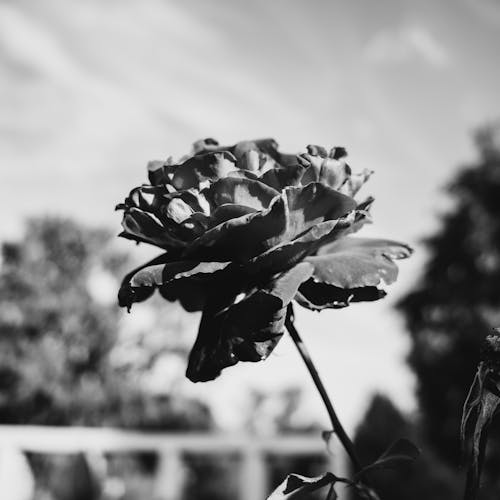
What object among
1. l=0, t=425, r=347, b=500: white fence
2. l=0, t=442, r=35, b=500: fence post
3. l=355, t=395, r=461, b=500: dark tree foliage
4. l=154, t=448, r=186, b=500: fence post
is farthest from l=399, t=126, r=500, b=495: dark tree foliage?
l=0, t=442, r=35, b=500: fence post

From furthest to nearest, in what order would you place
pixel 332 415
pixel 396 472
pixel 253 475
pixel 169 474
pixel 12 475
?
1. pixel 396 472
2. pixel 169 474
3. pixel 253 475
4. pixel 12 475
5. pixel 332 415

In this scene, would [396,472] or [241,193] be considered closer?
[241,193]

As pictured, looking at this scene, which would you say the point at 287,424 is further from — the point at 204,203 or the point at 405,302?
the point at 204,203

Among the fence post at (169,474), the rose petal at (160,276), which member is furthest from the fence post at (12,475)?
the rose petal at (160,276)

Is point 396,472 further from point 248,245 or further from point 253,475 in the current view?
point 248,245

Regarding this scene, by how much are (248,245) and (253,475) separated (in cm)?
509

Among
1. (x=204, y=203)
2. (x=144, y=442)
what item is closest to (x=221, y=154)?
(x=204, y=203)

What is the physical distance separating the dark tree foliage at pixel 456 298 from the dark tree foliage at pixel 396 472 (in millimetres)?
6053

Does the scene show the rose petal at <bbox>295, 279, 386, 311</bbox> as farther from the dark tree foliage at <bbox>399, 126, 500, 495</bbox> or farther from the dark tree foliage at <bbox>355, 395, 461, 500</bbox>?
the dark tree foliage at <bbox>399, 126, 500, 495</bbox>

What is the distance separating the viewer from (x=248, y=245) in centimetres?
57

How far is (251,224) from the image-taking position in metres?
0.54

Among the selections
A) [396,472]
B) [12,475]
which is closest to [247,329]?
[12,475]

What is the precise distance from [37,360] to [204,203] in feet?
33.5

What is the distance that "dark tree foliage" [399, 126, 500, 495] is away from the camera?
43.9 feet
